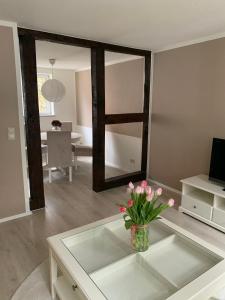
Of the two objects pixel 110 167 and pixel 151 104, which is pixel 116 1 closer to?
pixel 151 104

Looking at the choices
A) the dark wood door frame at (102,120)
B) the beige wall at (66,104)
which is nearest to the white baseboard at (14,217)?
the dark wood door frame at (102,120)

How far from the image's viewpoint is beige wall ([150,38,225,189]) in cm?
292

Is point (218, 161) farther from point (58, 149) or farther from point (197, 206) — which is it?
point (58, 149)

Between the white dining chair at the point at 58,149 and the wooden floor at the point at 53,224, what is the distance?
0.35 m

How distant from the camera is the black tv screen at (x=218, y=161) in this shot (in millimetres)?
2684

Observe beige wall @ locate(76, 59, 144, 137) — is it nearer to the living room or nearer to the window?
the living room

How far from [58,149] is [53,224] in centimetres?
155

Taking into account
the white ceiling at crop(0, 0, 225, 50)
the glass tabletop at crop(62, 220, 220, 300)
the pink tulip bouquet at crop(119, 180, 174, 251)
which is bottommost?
the glass tabletop at crop(62, 220, 220, 300)

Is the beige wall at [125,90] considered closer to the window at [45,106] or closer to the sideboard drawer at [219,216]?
the sideboard drawer at [219,216]

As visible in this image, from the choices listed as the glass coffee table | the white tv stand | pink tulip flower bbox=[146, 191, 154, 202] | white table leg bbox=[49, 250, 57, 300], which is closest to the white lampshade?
the white tv stand

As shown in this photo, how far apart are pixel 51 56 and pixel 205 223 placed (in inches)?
152

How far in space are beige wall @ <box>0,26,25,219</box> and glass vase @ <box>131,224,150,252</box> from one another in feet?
5.86

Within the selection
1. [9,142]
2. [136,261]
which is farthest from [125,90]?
[136,261]

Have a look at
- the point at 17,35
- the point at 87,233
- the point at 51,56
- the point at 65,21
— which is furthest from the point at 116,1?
the point at 51,56
